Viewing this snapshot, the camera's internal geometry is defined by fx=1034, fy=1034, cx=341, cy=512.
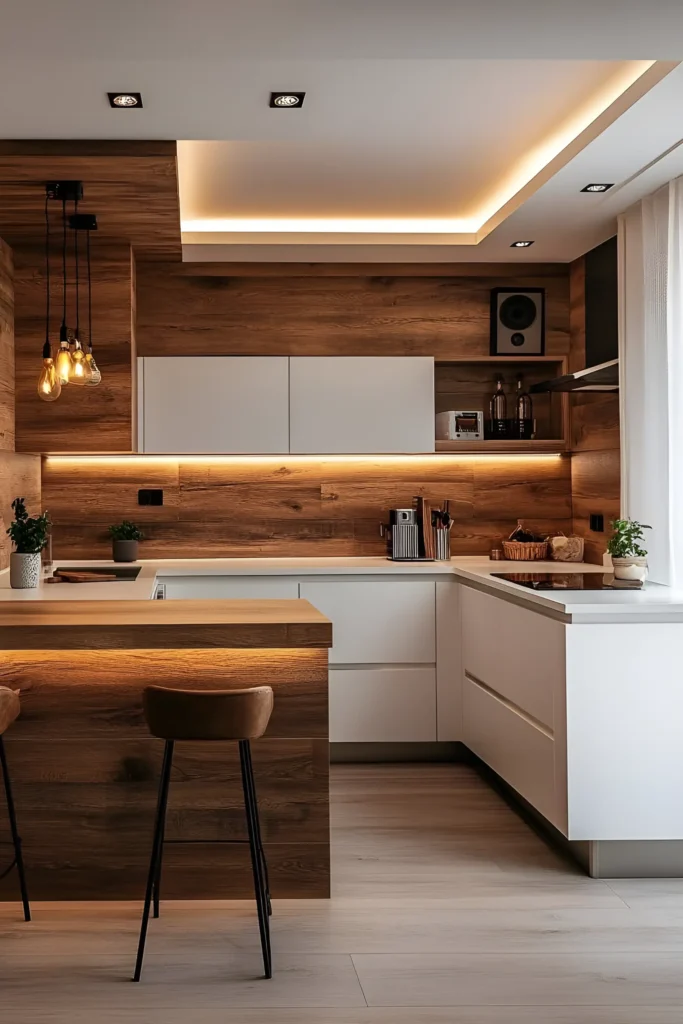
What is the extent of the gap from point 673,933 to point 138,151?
123 inches

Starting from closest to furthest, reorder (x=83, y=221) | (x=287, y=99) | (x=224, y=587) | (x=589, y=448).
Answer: (x=287, y=99) → (x=83, y=221) → (x=224, y=587) → (x=589, y=448)

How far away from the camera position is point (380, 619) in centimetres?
516

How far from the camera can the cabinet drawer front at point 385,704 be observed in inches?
203

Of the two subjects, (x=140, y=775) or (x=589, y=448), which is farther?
(x=589, y=448)

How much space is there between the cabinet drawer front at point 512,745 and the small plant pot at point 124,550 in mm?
1886

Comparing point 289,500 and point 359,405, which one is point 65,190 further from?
point 289,500

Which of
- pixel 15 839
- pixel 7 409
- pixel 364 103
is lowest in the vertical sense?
pixel 15 839

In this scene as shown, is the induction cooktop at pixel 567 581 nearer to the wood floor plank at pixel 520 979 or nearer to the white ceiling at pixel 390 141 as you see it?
the wood floor plank at pixel 520 979

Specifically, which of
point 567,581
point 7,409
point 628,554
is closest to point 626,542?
point 628,554

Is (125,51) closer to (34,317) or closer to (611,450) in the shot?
(34,317)

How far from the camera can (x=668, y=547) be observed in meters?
4.28

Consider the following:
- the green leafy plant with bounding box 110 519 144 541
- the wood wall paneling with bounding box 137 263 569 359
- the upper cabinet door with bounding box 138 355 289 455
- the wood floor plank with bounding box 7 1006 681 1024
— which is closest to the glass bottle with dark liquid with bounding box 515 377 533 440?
the wood wall paneling with bounding box 137 263 569 359

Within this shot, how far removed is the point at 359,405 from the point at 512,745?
2102 mm

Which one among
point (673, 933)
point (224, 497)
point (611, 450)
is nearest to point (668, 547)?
point (611, 450)
